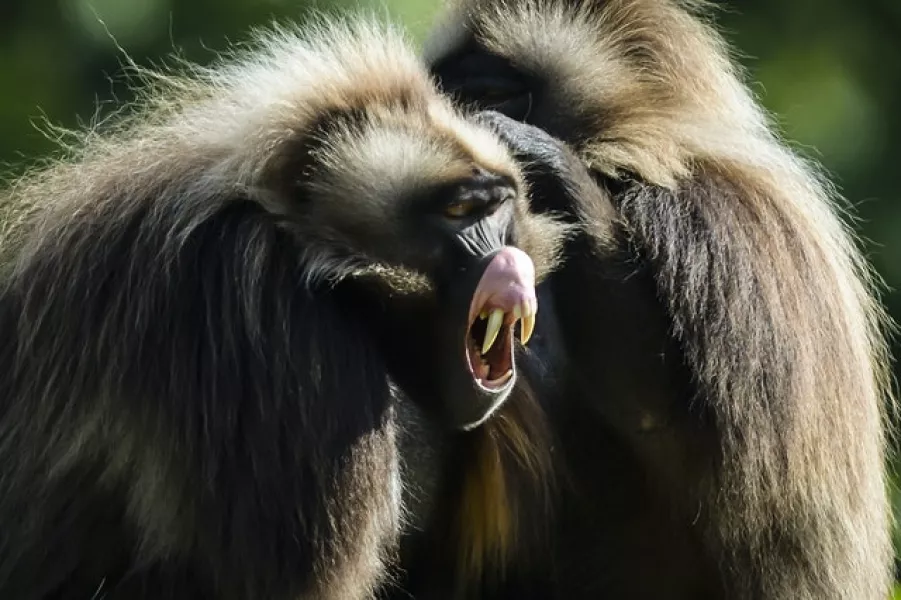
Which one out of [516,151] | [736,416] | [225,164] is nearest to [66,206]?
[225,164]

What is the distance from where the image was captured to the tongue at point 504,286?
124 inches

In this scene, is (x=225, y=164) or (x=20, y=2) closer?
(x=225, y=164)

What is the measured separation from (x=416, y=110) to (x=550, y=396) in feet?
2.28

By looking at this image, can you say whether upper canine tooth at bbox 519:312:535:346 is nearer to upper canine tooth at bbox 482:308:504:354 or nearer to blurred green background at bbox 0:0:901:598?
upper canine tooth at bbox 482:308:504:354

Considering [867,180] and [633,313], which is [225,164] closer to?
[633,313]

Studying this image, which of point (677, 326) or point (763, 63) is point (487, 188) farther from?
point (763, 63)

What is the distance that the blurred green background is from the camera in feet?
19.2

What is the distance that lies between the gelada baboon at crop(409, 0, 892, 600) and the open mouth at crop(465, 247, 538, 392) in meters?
0.38

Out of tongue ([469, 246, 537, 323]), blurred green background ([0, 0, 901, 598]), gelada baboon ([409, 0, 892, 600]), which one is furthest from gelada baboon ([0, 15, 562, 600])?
blurred green background ([0, 0, 901, 598])

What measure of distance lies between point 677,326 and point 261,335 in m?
0.87

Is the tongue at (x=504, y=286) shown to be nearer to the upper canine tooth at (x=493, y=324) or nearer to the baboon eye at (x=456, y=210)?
the upper canine tooth at (x=493, y=324)

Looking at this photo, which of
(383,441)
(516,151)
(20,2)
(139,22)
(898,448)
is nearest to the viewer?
(383,441)

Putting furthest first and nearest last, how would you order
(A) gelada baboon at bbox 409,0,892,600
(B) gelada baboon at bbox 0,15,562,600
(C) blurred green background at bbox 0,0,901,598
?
(C) blurred green background at bbox 0,0,901,598 → (A) gelada baboon at bbox 409,0,892,600 → (B) gelada baboon at bbox 0,15,562,600

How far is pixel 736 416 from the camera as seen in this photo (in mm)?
3523
